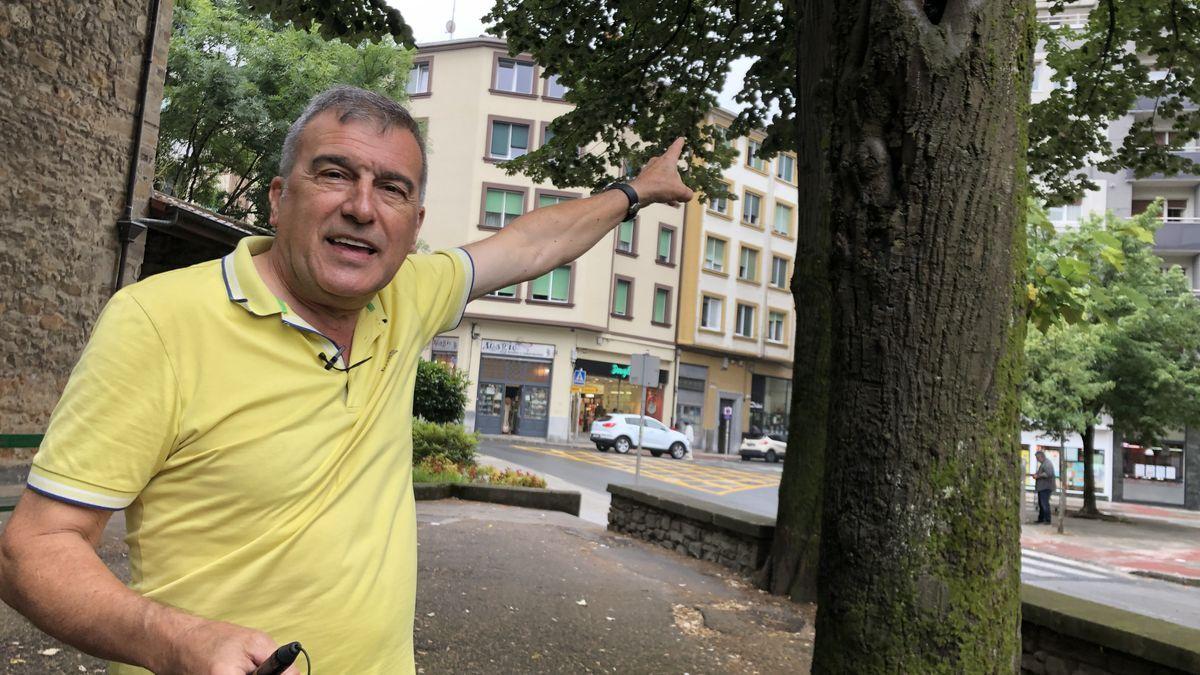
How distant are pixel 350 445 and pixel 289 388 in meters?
0.16

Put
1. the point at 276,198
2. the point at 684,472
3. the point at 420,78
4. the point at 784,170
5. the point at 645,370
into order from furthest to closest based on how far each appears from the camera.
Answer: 1. the point at 784,170
2. the point at 420,78
3. the point at 684,472
4. the point at 645,370
5. the point at 276,198

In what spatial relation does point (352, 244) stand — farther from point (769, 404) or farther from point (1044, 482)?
point (769, 404)

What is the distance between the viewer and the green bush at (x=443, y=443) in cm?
1455

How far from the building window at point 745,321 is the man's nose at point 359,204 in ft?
136

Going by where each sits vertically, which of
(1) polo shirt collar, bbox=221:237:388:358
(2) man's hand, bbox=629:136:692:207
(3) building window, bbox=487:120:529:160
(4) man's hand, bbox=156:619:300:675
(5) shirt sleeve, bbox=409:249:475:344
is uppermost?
(3) building window, bbox=487:120:529:160

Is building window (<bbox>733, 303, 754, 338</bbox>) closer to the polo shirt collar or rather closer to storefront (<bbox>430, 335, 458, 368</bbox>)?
storefront (<bbox>430, 335, 458, 368</bbox>)

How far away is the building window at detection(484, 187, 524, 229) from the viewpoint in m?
36.0

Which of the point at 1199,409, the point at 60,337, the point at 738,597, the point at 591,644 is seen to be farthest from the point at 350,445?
the point at 1199,409

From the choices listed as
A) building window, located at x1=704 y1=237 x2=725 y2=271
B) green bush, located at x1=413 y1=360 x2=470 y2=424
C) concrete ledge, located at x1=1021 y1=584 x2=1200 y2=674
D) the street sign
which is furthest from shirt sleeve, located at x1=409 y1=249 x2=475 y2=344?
building window, located at x1=704 y1=237 x2=725 y2=271

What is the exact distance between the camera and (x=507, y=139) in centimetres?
3684

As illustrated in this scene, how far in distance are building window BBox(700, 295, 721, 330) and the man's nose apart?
39921 millimetres

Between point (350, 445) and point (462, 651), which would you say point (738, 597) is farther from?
point (350, 445)

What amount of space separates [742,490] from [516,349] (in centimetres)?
1661

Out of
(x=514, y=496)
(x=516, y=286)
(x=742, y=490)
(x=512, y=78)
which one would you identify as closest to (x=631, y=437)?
(x=516, y=286)
